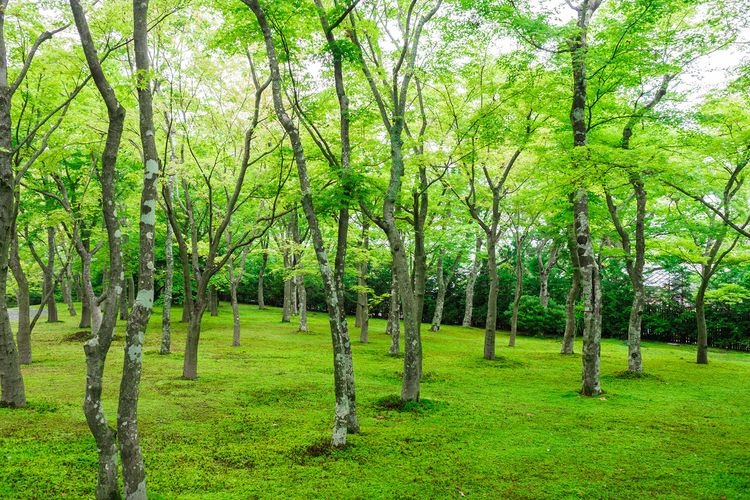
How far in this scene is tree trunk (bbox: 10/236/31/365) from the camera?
11.8 meters

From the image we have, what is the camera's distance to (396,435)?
8234 mm

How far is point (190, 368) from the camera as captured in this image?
12609 mm

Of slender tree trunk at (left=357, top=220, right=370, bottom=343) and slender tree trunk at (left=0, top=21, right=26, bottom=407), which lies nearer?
slender tree trunk at (left=0, top=21, right=26, bottom=407)

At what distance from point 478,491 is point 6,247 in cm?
911

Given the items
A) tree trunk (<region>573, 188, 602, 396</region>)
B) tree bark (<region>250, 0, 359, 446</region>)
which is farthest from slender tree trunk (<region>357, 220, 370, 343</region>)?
tree bark (<region>250, 0, 359, 446</region>)

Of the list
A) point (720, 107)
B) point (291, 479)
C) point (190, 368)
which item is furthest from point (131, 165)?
point (720, 107)

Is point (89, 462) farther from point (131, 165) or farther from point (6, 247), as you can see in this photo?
point (131, 165)

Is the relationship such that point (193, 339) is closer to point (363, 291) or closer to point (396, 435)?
point (396, 435)

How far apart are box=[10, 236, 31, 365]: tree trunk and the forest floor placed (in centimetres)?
76

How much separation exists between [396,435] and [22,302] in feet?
35.6

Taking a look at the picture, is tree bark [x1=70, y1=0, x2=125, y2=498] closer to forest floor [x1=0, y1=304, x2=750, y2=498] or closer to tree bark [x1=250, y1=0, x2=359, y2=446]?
forest floor [x1=0, y1=304, x2=750, y2=498]

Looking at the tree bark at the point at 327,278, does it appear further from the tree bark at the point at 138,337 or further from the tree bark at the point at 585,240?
the tree bark at the point at 585,240

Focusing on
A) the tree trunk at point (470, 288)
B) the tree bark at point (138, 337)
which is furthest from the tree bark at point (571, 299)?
the tree bark at point (138, 337)

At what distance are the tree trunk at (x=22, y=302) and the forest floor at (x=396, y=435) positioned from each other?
763 mm
